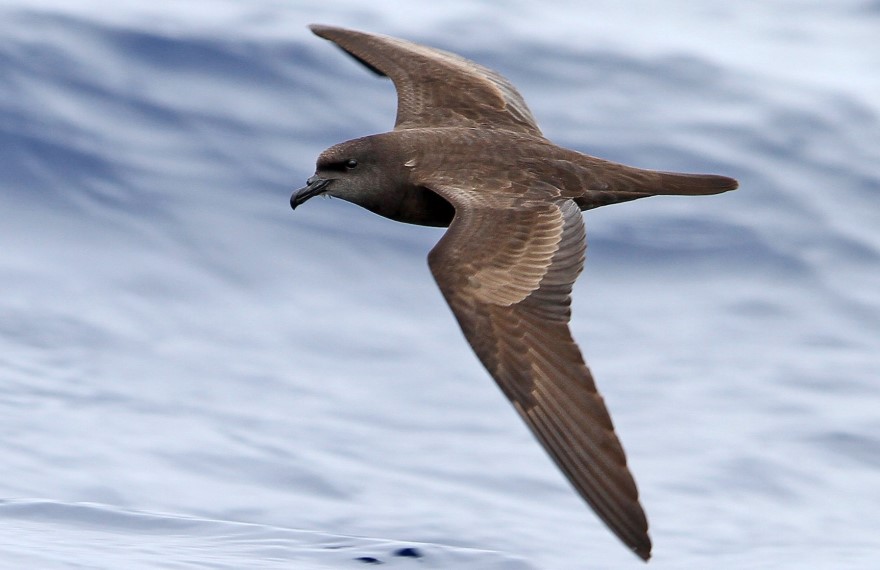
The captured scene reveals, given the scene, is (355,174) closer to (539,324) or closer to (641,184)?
(641,184)

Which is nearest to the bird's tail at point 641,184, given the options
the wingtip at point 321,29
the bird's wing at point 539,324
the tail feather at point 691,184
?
the tail feather at point 691,184

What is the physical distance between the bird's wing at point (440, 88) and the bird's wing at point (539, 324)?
1184 millimetres

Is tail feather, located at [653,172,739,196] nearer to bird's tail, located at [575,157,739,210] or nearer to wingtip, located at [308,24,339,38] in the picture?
bird's tail, located at [575,157,739,210]

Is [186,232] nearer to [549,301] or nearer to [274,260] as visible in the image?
[274,260]

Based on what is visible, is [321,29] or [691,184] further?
[321,29]

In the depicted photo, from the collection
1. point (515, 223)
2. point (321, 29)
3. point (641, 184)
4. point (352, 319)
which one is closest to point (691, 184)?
point (641, 184)

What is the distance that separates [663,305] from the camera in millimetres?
10891

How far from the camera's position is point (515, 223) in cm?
676

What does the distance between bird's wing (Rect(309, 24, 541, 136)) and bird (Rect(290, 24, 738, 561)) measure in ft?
0.04

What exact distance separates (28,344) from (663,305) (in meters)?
4.40

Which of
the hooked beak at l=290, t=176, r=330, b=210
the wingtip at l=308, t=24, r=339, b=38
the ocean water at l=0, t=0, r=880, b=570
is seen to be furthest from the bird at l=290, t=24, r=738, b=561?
the ocean water at l=0, t=0, r=880, b=570

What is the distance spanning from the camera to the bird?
5.82m

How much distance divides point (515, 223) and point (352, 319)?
386 cm

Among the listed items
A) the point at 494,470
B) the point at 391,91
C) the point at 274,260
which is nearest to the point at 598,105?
the point at 391,91
